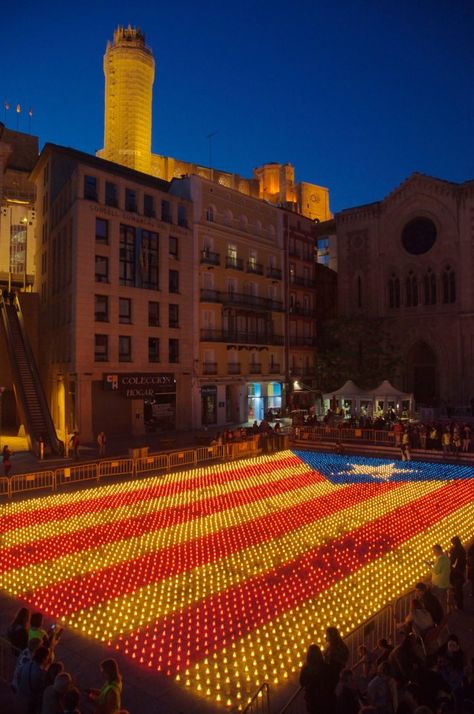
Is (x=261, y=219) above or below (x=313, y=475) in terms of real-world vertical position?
above

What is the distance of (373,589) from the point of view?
11219mm

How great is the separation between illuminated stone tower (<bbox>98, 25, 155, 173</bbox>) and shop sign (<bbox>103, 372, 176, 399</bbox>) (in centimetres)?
5026

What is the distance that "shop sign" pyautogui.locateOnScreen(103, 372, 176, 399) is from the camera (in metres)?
34.4

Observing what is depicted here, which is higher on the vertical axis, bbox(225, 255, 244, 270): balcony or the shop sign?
bbox(225, 255, 244, 270): balcony

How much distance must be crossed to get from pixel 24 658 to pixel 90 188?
32.9 meters

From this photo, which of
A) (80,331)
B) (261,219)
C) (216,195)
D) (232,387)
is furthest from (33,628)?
(261,219)

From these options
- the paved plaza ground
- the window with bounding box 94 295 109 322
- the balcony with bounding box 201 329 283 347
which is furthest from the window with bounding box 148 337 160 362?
the paved plaza ground

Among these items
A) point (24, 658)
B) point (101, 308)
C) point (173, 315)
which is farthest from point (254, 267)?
point (24, 658)

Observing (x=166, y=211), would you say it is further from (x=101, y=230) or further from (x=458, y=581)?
(x=458, y=581)

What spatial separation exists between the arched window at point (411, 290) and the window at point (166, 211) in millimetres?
24185

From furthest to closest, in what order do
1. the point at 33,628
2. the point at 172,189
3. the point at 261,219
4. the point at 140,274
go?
1. the point at 261,219
2. the point at 172,189
3. the point at 140,274
4. the point at 33,628

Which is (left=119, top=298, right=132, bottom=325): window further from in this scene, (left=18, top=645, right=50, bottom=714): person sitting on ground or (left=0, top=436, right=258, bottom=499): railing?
(left=18, top=645, right=50, bottom=714): person sitting on ground

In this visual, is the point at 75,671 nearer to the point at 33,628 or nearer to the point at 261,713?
the point at 33,628

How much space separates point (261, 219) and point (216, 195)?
249 inches
